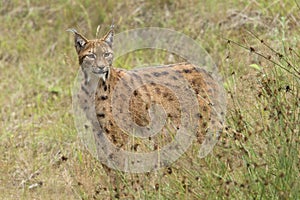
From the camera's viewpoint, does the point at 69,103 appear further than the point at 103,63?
Yes

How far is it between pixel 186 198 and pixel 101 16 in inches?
188

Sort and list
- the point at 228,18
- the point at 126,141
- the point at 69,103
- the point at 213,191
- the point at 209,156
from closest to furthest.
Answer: the point at 213,191, the point at 209,156, the point at 126,141, the point at 69,103, the point at 228,18

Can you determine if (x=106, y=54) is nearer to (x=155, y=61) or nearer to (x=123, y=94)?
(x=123, y=94)

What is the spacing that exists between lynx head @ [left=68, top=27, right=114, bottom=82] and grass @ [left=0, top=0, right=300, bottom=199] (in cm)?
62

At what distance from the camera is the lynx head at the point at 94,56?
5.99 metres

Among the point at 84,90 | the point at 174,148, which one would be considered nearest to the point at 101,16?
the point at 84,90

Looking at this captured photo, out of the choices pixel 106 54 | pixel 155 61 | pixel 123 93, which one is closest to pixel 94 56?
pixel 106 54

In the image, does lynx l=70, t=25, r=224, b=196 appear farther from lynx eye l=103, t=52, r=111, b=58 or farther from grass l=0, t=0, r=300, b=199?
grass l=0, t=0, r=300, b=199

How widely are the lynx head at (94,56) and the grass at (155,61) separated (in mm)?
619

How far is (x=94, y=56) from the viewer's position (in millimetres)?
Result: 6004

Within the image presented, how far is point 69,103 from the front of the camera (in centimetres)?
801

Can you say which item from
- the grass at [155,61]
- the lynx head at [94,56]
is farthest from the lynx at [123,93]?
the grass at [155,61]

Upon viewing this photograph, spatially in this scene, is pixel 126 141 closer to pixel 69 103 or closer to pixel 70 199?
pixel 70 199

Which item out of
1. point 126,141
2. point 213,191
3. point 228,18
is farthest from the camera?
point 228,18
